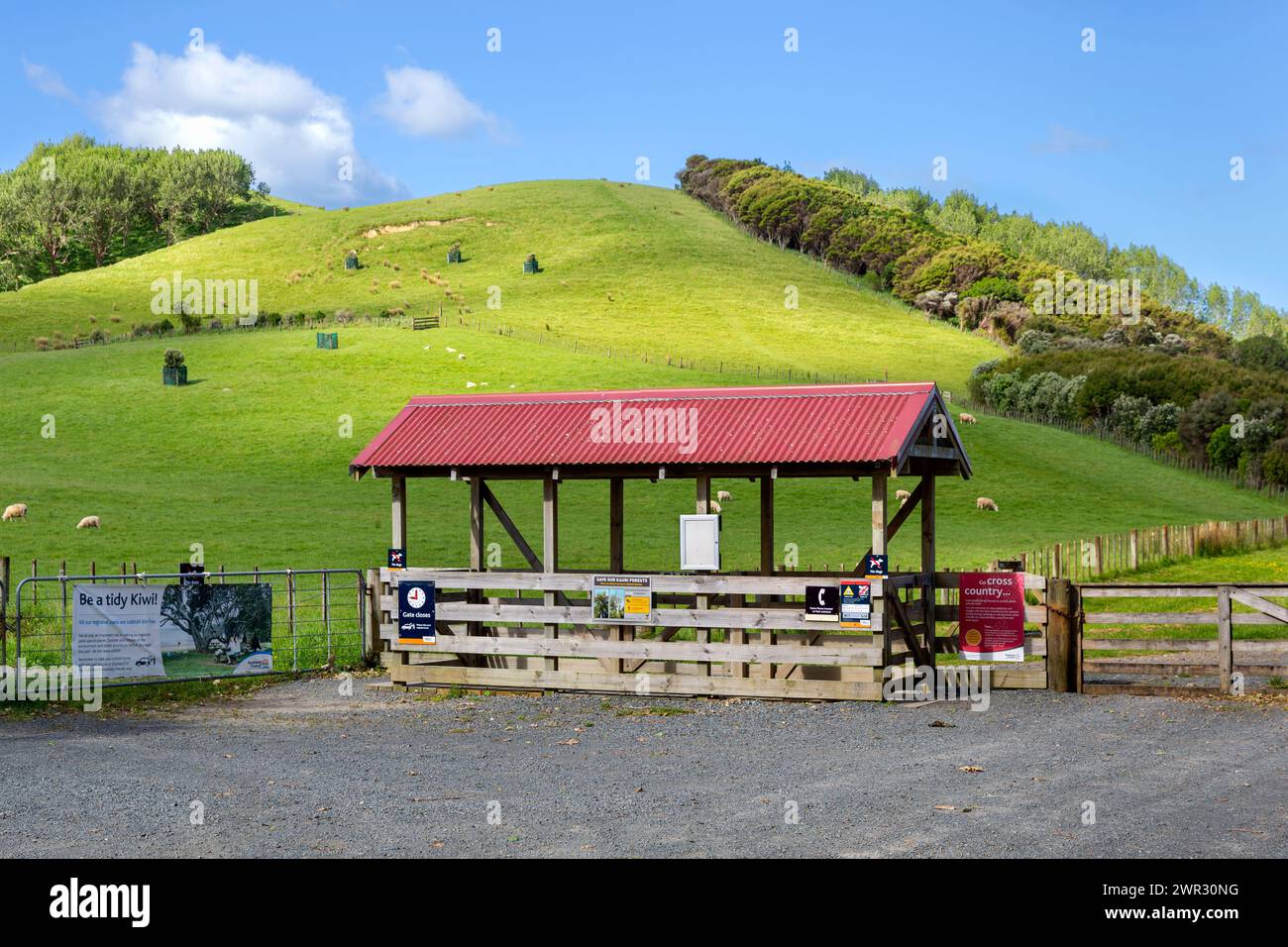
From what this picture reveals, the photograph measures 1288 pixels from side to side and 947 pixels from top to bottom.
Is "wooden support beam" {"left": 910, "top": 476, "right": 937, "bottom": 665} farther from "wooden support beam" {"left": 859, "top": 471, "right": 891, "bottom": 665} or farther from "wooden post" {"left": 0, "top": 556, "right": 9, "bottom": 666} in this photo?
"wooden post" {"left": 0, "top": 556, "right": 9, "bottom": 666}

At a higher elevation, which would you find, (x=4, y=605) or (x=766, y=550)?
(x=766, y=550)

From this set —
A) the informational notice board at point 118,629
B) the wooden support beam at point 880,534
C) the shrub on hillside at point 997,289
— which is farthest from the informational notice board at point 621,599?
the shrub on hillside at point 997,289

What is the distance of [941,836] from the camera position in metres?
10.9

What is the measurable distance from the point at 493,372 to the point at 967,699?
183 feet

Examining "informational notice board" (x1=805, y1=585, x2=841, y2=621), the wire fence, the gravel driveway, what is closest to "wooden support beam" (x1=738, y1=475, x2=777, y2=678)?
"informational notice board" (x1=805, y1=585, x2=841, y2=621)

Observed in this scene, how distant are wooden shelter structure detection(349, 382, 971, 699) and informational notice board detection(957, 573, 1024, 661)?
2.80 ft

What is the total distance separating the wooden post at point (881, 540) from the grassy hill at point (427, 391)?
21.1 metres

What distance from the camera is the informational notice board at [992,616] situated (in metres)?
20.4

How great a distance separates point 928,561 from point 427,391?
49.4m

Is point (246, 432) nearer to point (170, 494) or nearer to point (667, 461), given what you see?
Answer: point (170, 494)

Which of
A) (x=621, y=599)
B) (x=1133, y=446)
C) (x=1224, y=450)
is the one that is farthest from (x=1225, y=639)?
Result: (x=1133, y=446)

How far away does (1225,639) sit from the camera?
61.9 ft

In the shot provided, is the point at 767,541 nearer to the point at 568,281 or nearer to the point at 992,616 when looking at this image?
the point at 992,616

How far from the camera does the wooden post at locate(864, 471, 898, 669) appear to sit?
19344 millimetres
